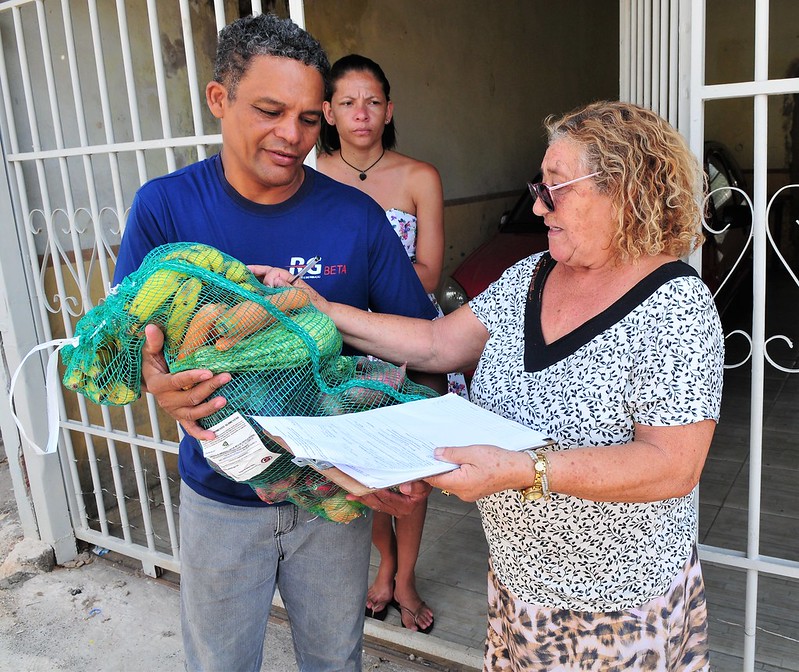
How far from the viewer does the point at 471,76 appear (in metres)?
7.11

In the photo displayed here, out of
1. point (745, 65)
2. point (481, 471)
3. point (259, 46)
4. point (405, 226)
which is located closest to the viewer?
point (481, 471)

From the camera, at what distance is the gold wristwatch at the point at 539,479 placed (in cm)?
135

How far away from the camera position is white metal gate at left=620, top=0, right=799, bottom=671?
1.84 m

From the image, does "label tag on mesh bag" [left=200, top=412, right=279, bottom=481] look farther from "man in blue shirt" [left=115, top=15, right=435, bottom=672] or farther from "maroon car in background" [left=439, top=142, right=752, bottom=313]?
"maroon car in background" [left=439, top=142, right=752, bottom=313]

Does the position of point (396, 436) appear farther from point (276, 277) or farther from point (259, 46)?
point (259, 46)

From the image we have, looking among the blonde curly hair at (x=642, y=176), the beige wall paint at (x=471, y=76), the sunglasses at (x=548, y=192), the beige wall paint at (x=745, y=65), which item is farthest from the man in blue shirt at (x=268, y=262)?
the beige wall paint at (x=745, y=65)

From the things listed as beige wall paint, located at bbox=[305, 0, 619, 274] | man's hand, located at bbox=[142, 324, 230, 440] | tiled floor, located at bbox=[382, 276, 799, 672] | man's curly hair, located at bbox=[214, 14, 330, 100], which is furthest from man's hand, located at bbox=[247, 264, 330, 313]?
beige wall paint, located at bbox=[305, 0, 619, 274]

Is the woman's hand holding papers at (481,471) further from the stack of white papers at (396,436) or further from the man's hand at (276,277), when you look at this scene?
the man's hand at (276,277)

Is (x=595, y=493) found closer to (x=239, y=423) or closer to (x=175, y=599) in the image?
(x=239, y=423)

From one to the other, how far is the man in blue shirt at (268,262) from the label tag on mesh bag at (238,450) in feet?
0.33

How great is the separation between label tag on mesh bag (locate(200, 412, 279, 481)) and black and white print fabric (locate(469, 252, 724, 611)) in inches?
22.5

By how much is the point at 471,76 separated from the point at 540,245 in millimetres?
3005

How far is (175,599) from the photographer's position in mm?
3240

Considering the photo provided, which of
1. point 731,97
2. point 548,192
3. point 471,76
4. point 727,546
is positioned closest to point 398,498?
point 548,192
